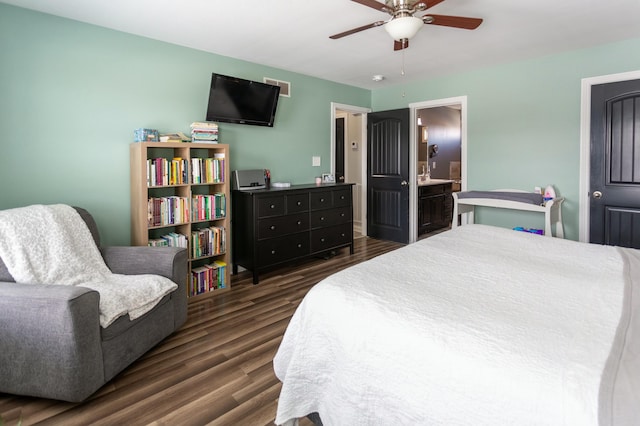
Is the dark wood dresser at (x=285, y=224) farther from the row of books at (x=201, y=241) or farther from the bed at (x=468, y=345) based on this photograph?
the bed at (x=468, y=345)

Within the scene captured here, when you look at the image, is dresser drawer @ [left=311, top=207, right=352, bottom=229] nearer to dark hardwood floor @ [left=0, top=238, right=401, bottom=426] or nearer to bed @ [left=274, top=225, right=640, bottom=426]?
dark hardwood floor @ [left=0, top=238, right=401, bottom=426]

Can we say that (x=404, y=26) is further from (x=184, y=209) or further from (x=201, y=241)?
(x=201, y=241)

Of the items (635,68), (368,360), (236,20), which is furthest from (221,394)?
(635,68)

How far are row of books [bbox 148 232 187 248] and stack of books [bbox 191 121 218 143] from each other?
0.92 m

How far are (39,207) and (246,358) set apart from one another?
175cm

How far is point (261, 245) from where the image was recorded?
12.0 feet

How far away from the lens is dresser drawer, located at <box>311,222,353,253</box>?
4199mm

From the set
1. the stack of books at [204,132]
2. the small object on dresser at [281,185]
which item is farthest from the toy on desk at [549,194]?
the stack of books at [204,132]

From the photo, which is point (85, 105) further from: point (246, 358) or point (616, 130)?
point (616, 130)

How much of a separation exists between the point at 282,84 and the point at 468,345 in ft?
12.8

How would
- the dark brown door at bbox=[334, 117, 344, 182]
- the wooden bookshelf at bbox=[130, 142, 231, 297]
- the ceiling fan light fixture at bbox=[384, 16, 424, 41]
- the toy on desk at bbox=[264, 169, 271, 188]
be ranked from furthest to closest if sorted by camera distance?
the dark brown door at bbox=[334, 117, 344, 182]
the toy on desk at bbox=[264, 169, 271, 188]
the wooden bookshelf at bbox=[130, 142, 231, 297]
the ceiling fan light fixture at bbox=[384, 16, 424, 41]

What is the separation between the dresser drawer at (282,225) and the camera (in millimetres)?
3648

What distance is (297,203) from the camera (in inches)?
156

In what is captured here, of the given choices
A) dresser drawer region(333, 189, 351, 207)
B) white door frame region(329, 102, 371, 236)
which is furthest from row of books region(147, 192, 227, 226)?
white door frame region(329, 102, 371, 236)
